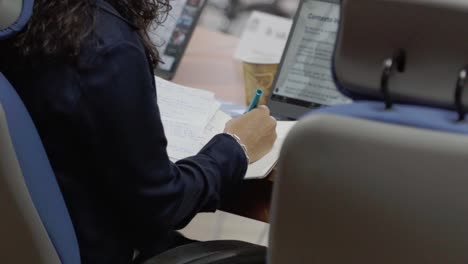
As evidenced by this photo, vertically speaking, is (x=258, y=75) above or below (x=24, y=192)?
below

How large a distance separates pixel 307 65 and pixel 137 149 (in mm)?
680

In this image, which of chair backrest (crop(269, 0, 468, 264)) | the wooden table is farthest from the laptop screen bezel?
chair backrest (crop(269, 0, 468, 264))

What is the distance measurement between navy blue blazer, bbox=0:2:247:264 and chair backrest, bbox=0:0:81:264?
51 millimetres

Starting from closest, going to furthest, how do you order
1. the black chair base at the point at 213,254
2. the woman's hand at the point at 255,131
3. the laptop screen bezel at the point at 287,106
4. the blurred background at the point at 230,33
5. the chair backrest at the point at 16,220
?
the chair backrest at the point at 16,220
the black chair base at the point at 213,254
the woman's hand at the point at 255,131
the laptop screen bezel at the point at 287,106
the blurred background at the point at 230,33

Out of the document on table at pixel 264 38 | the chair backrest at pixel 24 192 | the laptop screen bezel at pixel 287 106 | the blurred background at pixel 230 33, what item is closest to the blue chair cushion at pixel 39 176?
the chair backrest at pixel 24 192

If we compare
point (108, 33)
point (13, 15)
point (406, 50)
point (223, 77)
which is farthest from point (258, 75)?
point (406, 50)

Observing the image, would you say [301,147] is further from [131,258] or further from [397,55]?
[131,258]

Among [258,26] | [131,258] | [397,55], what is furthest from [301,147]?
[258,26]

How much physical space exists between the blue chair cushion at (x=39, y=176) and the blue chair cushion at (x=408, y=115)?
44 cm

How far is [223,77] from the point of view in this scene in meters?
2.00

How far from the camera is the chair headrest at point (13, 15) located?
0.98 m

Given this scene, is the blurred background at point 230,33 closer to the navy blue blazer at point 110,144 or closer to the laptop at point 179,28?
the laptop at point 179,28

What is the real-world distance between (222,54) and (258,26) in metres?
0.24

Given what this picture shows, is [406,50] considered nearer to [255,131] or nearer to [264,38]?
[255,131]
